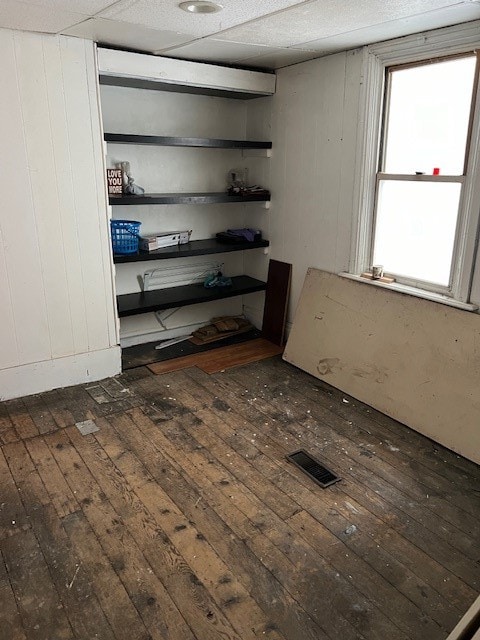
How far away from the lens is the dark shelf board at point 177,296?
3.72m

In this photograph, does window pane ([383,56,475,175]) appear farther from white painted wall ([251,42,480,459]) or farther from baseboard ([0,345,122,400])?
baseboard ([0,345,122,400])

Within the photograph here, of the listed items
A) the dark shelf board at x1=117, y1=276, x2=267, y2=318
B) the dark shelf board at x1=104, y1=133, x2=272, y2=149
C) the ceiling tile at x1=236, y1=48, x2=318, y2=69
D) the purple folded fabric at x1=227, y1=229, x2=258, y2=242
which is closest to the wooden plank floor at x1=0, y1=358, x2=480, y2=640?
the dark shelf board at x1=117, y1=276, x2=267, y2=318

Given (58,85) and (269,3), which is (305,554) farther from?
(58,85)

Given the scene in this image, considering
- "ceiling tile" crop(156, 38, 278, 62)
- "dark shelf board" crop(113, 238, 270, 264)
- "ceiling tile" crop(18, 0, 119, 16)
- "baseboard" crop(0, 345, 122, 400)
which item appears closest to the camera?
"ceiling tile" crop(18, 0, 119, 16)

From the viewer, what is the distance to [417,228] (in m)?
3.12

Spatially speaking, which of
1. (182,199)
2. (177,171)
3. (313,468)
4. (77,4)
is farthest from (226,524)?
(177,171)

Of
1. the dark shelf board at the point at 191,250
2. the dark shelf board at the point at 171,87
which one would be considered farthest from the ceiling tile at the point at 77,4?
the dark shelf board at the point at 191,250

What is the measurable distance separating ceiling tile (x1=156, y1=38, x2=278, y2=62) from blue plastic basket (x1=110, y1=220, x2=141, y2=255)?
1.19 metres

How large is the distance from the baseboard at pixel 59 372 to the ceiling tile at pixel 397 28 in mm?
2490

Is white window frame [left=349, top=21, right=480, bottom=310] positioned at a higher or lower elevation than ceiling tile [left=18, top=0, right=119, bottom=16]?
lower

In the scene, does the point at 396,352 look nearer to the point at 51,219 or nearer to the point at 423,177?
the point at 423,177

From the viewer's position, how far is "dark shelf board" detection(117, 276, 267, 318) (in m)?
3.72

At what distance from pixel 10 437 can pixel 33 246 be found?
1.18 meters

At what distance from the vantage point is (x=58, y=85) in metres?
2.97
